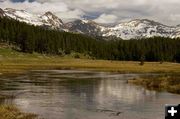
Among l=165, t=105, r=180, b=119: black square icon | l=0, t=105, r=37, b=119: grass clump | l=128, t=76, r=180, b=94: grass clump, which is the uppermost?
l=165, t=105, r=180, b=119: black square icon

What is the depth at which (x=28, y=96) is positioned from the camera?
52438mm

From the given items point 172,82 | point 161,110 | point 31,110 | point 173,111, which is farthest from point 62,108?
point 172,82

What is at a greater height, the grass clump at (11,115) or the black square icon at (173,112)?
the black square icon at (173,112)

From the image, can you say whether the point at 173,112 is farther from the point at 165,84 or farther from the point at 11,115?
the point at 165,84

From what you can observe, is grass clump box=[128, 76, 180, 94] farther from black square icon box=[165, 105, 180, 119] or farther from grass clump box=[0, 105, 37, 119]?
black square icon box=[165, 105, 180, 119]

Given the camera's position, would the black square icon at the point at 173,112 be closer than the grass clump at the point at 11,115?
Yes

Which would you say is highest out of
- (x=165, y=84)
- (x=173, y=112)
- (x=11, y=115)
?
(x=173, y=112)

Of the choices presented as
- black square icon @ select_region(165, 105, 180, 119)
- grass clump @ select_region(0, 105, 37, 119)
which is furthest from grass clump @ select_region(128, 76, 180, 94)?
black square icon @ select_region(165, 105, 180, 119)

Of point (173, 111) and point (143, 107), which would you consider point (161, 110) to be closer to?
point (143, 107)

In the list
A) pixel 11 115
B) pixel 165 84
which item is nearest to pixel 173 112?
pixel 11 115

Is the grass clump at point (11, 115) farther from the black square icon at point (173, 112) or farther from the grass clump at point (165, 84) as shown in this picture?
the grass clump at point (165, 84)

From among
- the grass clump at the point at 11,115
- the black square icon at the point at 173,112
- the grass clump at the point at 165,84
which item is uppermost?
the black square icon at the point at 173,112

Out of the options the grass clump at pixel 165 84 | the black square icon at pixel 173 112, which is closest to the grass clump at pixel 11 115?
the black square icon at pixel 173 112

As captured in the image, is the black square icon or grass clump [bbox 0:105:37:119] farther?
grass clump [bbox 0:105:37:119]
